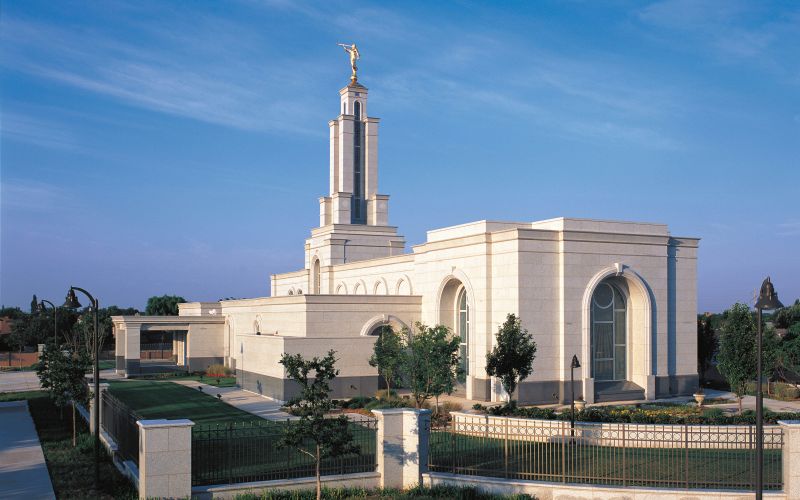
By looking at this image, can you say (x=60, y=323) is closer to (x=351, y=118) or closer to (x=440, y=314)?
(x=351, y=118)

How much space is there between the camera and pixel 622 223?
1192 inches

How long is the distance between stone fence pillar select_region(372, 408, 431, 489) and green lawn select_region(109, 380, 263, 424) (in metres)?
10.7

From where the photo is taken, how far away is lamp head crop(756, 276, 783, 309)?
460 inches

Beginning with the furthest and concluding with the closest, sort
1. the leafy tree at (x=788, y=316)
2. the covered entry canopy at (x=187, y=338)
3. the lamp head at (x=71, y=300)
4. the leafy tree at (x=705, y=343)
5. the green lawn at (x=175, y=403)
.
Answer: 1. the covered entry canopy at (x=187, y=338)
2. the leafy tree at (x=788, y=316)
3. the leafy tree at (x=705, y=343)
4. the green lawn at (x=175, y=403)
5. the lamp head at (x=71, y=300)

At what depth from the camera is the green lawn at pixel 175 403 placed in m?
25.8

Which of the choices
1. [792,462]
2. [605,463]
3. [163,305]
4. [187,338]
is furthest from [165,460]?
[163,305]

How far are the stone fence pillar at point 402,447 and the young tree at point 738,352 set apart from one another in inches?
573

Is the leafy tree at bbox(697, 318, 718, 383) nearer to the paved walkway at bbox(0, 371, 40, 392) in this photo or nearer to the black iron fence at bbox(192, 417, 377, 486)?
the black iron fence at bbox(192, 417, 377, 486)

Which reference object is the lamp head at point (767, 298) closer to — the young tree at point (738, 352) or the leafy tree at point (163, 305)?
the young tree at point (738, 352)

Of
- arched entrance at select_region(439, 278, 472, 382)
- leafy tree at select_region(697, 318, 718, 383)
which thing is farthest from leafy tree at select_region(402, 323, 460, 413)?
leafy tree at select_region(697, 318, 718, 383)

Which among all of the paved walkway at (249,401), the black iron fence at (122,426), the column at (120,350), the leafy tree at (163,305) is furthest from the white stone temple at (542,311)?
the leafy tree at (163,305)

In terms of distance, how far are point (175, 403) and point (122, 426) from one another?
13.0 meters

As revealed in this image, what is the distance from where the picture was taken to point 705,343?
3462 cm

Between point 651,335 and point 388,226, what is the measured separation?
73.8 ft
